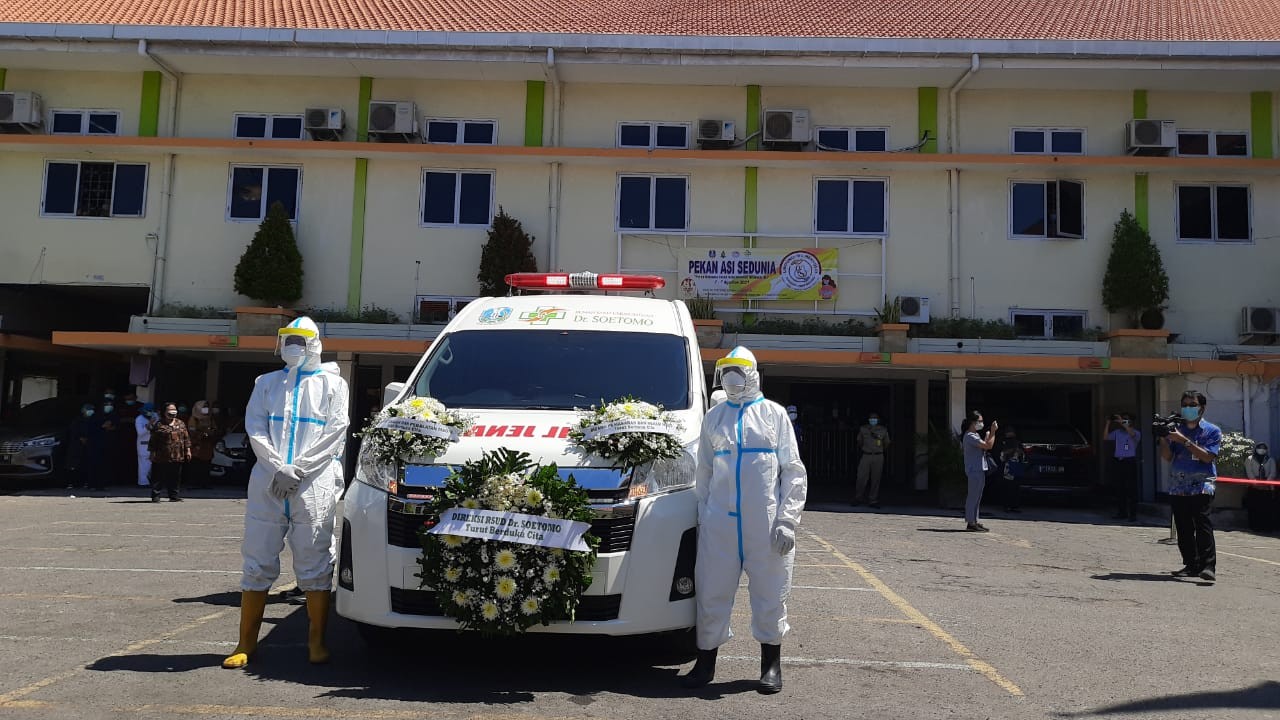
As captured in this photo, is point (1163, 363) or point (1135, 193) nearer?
point (1163, 363)

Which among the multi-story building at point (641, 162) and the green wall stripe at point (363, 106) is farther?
the green wall stripe at point (363, 106)

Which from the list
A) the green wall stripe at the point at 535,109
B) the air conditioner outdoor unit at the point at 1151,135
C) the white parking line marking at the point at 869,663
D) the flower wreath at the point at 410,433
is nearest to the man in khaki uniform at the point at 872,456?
the air conditioner outdoor unit at the point at 1151,135

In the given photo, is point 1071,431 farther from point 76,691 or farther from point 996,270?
point 76,691

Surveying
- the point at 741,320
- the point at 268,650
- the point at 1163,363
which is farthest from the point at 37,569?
the point at 1163,363

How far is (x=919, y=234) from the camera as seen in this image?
21547mm

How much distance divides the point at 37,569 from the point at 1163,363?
717 inches

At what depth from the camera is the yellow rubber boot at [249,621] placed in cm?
592

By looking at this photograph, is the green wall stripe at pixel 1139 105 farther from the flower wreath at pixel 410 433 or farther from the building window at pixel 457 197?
the flower wreath at pixel 410 433

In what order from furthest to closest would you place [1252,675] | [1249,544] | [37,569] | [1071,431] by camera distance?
[1071,431] → [1249,544] → [37,569] → [1252,675]

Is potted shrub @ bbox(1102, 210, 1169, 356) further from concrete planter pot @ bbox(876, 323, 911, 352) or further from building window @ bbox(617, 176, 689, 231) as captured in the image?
building window @ bbox(617, 176, 689, 231)

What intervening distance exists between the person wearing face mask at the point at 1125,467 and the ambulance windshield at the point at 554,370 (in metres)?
12.6

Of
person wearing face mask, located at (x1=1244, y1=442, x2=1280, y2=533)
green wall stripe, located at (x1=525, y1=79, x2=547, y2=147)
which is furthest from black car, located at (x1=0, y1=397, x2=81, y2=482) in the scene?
person wearing face mask, located at (x1=1244, y1=442, x2=1280, y2=533)

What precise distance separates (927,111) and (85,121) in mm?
18356

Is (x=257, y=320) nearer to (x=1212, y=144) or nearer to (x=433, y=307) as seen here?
(x=433, y=307)
